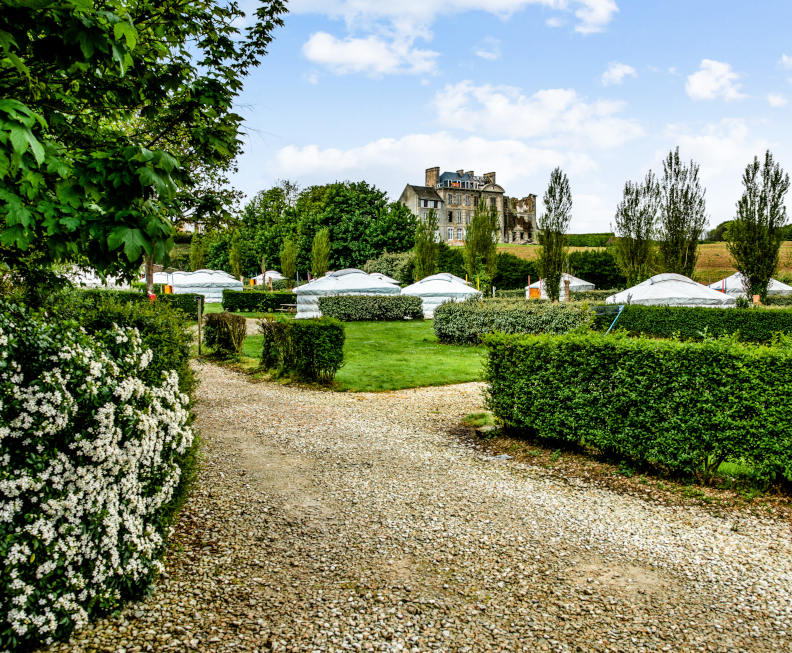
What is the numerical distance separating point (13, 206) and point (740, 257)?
26264 mm

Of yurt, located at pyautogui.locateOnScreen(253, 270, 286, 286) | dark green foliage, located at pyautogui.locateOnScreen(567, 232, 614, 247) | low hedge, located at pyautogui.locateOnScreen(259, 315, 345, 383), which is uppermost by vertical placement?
dark green foliage, located at pyautogui.locateOnScreen(567, 232, 614, 247)

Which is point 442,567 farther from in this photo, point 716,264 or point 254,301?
point 716,264

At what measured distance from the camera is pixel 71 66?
2.81 m

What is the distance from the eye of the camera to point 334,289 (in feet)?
88.6

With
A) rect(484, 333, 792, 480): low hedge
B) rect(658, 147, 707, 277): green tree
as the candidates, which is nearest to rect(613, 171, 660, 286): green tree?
rect(658, 147, 707, 277): green tree

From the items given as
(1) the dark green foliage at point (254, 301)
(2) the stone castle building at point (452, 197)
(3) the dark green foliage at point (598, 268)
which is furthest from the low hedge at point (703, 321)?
(2) the stone castle building at point (452, 197)

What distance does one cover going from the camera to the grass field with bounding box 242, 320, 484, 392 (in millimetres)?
11359

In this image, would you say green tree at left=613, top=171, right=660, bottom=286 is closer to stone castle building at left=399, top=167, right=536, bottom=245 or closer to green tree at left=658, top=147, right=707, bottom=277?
green tree at left=658, top=147, right=707, bottom=277

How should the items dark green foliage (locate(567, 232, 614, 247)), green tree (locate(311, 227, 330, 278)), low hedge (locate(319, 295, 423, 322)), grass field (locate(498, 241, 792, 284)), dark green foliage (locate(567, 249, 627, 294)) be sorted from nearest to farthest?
1. low hedge (locate(319, 295, 423, 322))
2. green tree (locate(311, 227, 330, 278))
3. grass field (locate(498, 241, 792, 284))
4. dark green foliage (locate(567, 249, 627, 294))
5. dark green foliage (locate(567, 232, 614, 247))

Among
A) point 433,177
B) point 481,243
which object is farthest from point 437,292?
point 433,177

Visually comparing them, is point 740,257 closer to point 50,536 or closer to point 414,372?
point 414,372

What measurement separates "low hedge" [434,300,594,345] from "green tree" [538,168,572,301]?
27.0 feet

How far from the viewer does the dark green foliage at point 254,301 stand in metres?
28.8

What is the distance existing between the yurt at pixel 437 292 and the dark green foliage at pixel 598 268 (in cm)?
1991
